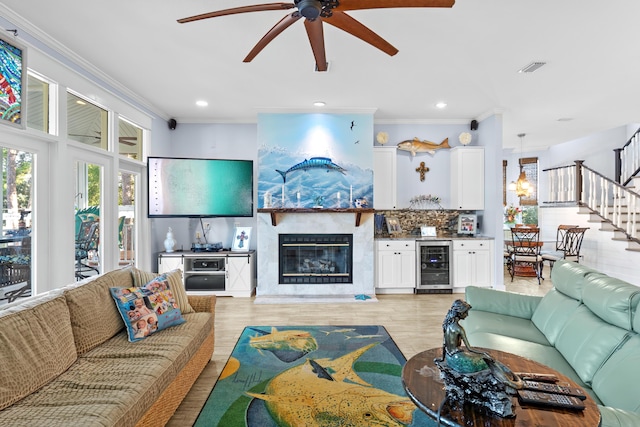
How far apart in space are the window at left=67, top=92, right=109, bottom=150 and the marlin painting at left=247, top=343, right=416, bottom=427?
3.09 metres

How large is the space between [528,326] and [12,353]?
10.5ft

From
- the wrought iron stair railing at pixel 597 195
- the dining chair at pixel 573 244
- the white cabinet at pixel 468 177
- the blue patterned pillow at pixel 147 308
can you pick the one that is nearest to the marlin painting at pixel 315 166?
the white cabinet at pixel 468 177

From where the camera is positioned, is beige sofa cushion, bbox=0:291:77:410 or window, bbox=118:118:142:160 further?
window, bbox=118:118:142:160

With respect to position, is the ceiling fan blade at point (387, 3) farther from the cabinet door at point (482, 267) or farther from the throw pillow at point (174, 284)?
the cabinet door at point (482, 267)

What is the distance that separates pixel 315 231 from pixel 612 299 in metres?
3.76

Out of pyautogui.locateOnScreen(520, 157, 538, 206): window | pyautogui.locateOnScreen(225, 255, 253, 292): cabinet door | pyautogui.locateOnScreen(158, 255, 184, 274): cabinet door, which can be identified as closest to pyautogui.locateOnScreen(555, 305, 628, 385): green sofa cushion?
pyautogui.locateOnScreen(225, 255, 253, 292): cabinet door

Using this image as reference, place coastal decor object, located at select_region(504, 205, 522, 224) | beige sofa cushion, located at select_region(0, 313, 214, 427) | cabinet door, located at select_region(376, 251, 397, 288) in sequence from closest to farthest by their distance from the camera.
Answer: beige sofa cushion, located at select_region(0, 313, 214, 427)
cabinet door, located at select_region(376, 251, 397, 288)
coastal decor object, located at select_region(504, 205, 522, 224)

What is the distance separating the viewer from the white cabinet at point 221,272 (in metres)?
5.19

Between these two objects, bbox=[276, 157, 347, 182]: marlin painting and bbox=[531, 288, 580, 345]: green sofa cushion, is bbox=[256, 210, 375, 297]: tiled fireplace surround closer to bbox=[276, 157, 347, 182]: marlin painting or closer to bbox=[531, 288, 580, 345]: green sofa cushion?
bbox=[276, 157, 347, 182]: marlin painting

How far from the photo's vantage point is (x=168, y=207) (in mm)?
5059

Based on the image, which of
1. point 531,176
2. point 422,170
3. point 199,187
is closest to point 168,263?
point 199,187

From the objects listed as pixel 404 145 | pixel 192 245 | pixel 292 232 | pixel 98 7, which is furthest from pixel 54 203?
pixel 404 145

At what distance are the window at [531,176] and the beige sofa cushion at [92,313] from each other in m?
9.29

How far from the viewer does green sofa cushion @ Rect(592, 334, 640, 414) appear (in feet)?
4.98
